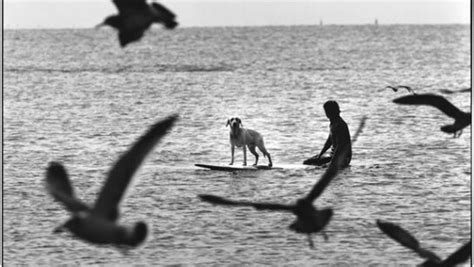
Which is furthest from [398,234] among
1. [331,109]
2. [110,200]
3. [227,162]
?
[227,162]

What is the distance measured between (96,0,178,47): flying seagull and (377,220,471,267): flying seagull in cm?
60

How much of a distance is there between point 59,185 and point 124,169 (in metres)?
0.16

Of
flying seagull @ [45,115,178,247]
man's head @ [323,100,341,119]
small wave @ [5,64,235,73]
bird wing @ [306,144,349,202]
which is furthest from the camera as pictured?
small wave @ [5,64,235,73]

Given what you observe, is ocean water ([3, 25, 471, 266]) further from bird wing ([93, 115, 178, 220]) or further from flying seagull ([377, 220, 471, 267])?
bird wing ([93, 115, 178, 220])

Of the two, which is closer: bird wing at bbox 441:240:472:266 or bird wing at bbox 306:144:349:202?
bird wing at bbox 441:240:472:266

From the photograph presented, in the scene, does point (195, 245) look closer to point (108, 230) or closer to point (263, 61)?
point (108, 230)

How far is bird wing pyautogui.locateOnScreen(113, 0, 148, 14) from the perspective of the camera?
266cm

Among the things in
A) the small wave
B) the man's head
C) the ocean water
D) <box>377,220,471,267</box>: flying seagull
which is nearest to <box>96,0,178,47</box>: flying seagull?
<box>377,220,471,267</box>: flying seagull

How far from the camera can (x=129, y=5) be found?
8.84 feet

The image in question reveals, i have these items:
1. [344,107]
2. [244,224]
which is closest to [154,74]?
[344,107]

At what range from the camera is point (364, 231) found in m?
19.9

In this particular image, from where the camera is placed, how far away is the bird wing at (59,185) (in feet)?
8.68

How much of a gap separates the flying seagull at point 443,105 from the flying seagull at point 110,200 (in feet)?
1.72

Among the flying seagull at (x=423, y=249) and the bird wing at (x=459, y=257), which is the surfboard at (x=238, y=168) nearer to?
the flying seagull at (x=423, y=249)
